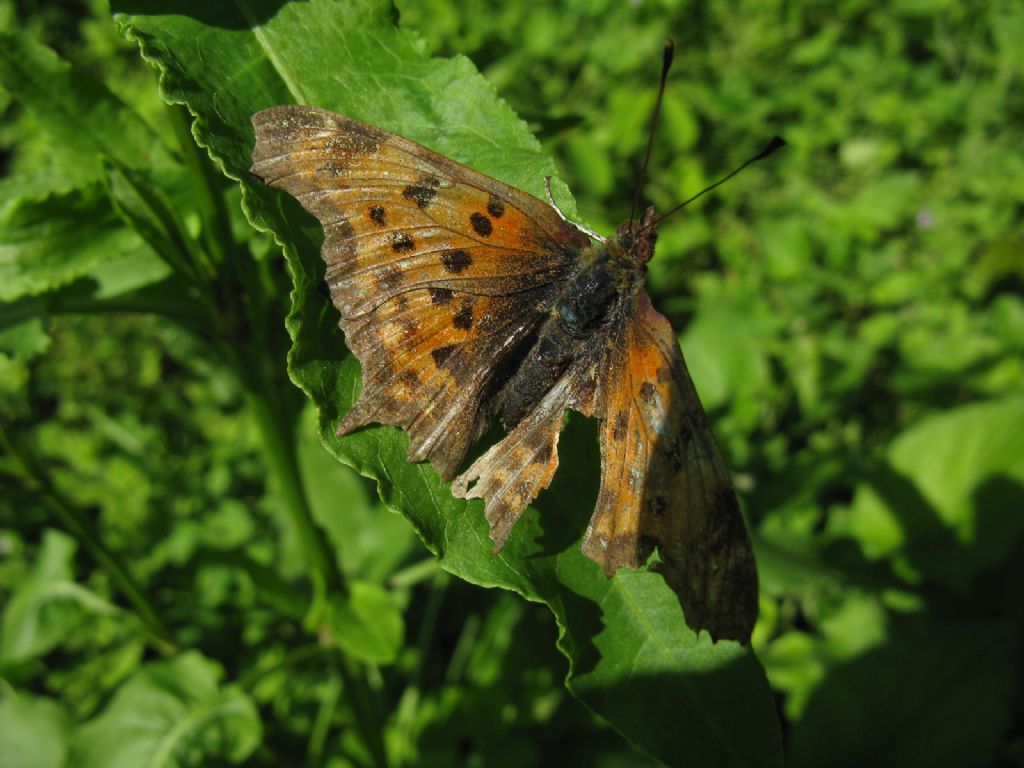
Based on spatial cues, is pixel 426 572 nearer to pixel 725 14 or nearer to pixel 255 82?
pixel 255 82

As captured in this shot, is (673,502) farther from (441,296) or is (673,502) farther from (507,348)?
(441,296)

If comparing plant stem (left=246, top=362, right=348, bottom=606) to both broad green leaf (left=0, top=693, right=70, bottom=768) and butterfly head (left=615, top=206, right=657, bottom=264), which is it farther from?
broad green leaf (left=0, top=693, right=70, bottom=768)

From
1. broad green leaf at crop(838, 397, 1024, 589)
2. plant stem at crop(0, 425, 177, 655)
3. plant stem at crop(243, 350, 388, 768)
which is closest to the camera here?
plant stem at crop(243, 350, 388, 768)

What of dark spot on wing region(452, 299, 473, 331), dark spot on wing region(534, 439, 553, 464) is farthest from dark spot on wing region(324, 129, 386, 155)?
dark spot on wing region(534, 439, 553, 464)

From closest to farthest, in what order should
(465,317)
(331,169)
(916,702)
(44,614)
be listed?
(331,169) < (465,317) < (44,614) < (916,702)

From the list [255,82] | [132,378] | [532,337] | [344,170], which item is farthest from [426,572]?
[132,378]

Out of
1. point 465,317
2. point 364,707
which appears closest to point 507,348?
point 465,317

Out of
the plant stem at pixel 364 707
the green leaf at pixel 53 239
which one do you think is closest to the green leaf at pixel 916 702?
the plant stem at pixel 364 707
